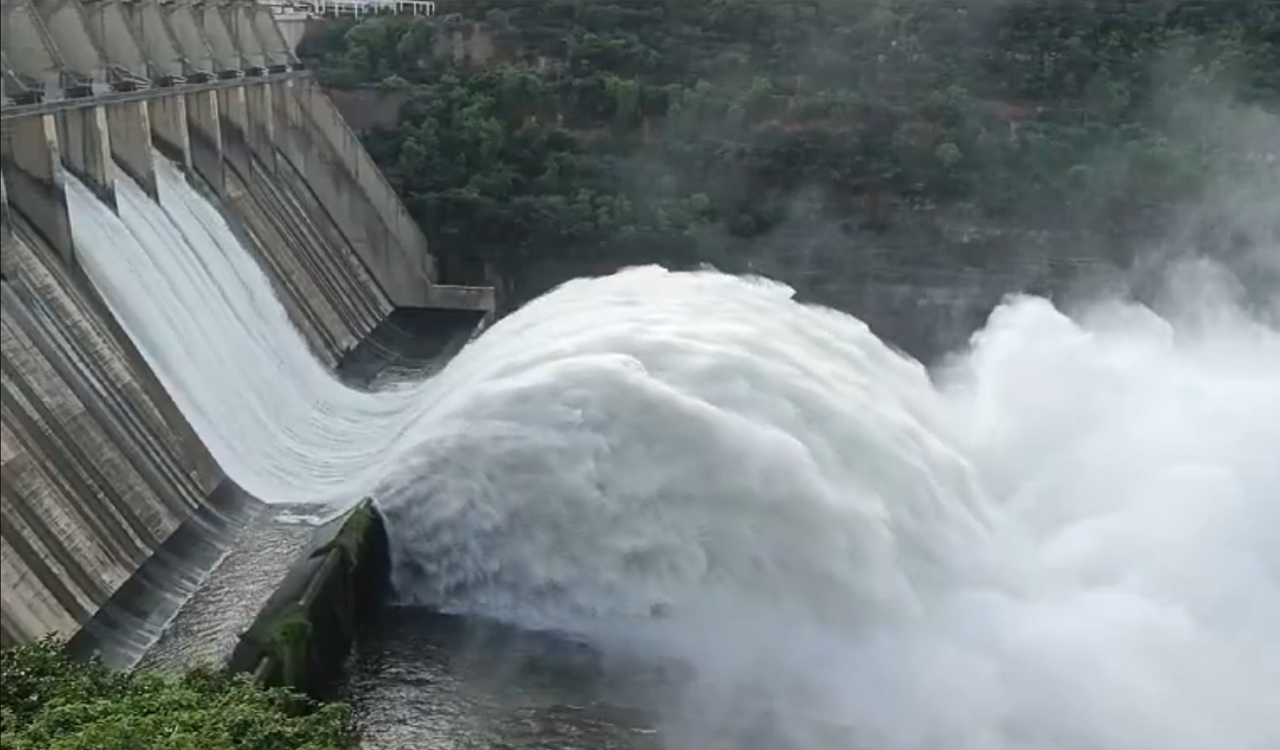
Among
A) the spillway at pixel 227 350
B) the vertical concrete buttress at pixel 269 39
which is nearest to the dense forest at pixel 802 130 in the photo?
the vertical concrete buttress at pixel 269 39

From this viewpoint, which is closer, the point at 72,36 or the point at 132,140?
the point at 72,36

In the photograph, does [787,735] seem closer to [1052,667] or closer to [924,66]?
[1052,667]

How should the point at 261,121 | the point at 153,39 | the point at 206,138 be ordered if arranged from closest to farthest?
the point at 153,39 < the point at 206,138 < the point at 261,121

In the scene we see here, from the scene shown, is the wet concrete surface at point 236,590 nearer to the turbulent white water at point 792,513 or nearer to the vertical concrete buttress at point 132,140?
the turbulent white water at point 792,513

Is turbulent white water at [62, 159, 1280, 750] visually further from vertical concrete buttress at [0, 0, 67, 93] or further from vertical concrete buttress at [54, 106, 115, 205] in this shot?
vertical concrete buttress at [0, 0, 67, 93]

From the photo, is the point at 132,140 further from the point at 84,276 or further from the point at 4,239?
the point at 4,239

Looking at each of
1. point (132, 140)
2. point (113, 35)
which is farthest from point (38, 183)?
point (113, 35)

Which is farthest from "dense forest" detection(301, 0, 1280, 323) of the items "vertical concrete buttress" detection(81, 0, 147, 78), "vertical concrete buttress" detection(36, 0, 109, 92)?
"vertical concrete buttress" detection(36, 0, 109, 92)
